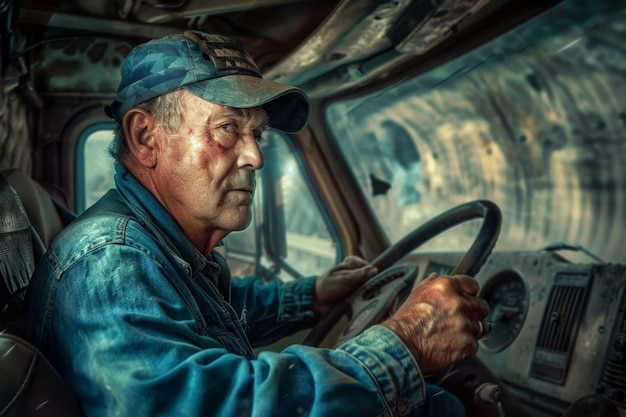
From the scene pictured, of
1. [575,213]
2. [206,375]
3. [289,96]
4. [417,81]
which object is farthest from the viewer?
[575,213]

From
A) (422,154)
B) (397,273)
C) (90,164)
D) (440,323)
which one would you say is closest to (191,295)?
(440,323)

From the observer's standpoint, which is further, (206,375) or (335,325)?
(335,325)

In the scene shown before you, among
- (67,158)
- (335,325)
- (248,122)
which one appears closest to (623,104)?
(335,325)

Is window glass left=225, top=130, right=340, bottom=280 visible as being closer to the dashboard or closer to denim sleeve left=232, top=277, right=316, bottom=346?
denim sleeve left=232, top=277, right=316, bottom=346

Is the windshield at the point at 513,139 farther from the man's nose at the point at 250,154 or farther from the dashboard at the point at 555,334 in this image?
the man's nose at the point at 250,154

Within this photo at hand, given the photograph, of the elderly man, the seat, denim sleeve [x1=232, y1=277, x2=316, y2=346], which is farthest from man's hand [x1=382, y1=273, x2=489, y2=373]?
denim sleeve [x1=232, y1=277, x2=316, y2=346]

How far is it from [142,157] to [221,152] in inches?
5.6

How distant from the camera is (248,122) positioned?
3.53ft

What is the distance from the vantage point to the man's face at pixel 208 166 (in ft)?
3.40

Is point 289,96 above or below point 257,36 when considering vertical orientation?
below

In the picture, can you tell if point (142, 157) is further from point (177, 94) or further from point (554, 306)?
point (554, 306)

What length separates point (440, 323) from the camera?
95 centimetres

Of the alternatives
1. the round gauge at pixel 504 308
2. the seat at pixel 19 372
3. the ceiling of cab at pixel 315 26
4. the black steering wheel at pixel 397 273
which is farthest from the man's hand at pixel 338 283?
the seat at pixel 19 372

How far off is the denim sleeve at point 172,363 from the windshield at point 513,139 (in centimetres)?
115
